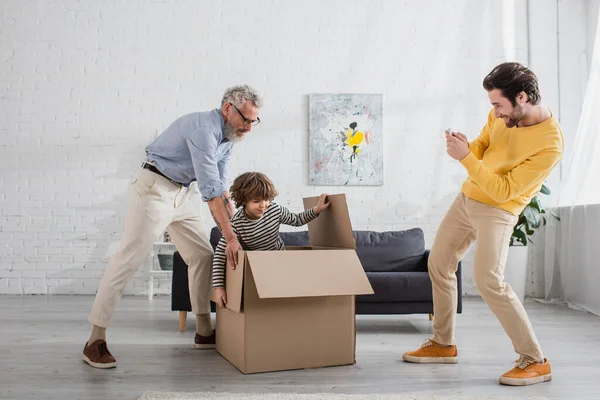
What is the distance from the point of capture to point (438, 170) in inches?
220

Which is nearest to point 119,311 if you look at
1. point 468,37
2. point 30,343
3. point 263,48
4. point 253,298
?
point 30,343

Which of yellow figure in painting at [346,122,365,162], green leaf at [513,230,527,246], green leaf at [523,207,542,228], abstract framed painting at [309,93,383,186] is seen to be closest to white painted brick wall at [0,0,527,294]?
abstract framed painting at [309,93,383,186]

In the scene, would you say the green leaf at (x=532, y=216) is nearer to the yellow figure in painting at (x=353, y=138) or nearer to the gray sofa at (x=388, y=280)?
the gray sofa at (x=388, y=280)

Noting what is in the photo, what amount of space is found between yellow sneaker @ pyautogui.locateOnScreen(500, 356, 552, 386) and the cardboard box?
65 cm

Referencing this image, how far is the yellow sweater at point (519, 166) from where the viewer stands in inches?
89.3

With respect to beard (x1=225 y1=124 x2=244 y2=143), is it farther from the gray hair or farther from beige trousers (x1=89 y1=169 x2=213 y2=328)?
beige trousers (x1=89 y1=169 x2=213 y2=328)

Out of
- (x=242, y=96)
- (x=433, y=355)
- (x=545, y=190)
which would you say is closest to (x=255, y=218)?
(x=242, y=96)

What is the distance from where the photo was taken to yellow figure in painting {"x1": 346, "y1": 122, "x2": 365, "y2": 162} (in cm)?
554

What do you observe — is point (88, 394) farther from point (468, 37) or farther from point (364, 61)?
point (468, 37)

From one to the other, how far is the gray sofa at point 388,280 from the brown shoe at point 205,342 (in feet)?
1.84

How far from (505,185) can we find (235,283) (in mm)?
1172

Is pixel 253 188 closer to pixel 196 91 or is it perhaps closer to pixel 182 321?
pixel 182 321

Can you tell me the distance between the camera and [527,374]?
7.74 ft

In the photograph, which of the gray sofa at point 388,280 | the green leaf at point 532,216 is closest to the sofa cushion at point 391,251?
the gray sofa at point 388,280
